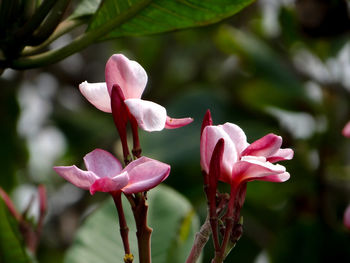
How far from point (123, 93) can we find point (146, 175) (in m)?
0.10

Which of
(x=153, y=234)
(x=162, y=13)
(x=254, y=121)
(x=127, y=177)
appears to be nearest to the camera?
(x=127, y=177)

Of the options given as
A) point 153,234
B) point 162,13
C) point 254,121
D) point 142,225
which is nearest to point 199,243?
point 142,225

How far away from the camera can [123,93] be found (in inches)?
23.6

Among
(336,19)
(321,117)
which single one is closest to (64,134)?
(321,117)

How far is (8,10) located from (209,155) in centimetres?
27

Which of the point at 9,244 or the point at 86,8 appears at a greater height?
the point at 86,8

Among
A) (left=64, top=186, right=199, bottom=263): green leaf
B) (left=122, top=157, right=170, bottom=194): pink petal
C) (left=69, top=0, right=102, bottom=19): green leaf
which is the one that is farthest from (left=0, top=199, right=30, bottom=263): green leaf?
(left=122, top=157, right=170, bottom=194): pink petal

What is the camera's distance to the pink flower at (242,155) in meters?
0.57

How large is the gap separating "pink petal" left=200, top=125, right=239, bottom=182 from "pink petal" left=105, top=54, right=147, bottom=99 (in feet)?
0.25

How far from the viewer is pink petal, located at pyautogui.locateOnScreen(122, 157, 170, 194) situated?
1.76 feet

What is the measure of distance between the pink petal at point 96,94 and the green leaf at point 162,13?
0.17 metres

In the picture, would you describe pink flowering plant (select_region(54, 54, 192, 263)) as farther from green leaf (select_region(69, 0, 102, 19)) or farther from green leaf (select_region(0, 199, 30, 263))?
green leaf (select_region(0, 199, 30, 263))

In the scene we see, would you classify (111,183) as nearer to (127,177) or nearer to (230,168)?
(127,177)

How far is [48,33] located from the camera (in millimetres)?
686
